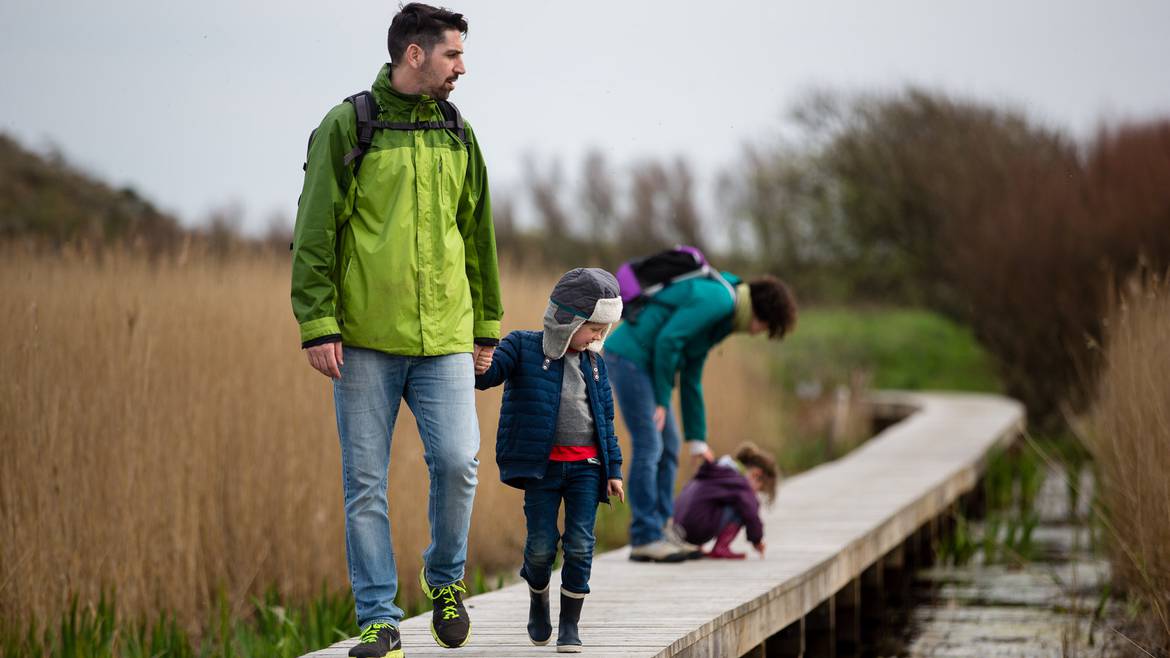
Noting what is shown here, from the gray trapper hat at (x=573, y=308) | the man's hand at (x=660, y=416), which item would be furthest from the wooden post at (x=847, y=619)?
the gray trapper hat at (x=573, y=308)

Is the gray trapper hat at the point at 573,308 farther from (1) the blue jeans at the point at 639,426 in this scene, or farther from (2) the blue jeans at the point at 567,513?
(1) the blue jeans at the point at 639,426

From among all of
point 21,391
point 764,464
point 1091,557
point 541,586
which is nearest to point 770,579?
point 764,464

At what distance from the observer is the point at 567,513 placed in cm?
429

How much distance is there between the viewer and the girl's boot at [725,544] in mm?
6414

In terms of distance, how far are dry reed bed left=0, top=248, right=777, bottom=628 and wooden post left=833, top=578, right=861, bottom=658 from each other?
205 centimetres

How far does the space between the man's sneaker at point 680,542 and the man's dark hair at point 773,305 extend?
→ 3.19 feet

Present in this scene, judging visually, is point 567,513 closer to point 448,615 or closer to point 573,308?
point 448,615

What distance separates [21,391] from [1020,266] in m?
11.8

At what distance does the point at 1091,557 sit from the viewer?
29.6ft

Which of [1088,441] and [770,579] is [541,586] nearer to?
[770,579]

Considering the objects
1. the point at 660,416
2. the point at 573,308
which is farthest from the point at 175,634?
the point at 573,308

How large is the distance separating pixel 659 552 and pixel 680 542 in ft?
0.46

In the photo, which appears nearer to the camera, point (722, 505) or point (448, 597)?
point (448, 597)

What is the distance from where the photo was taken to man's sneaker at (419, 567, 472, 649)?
169 inches
